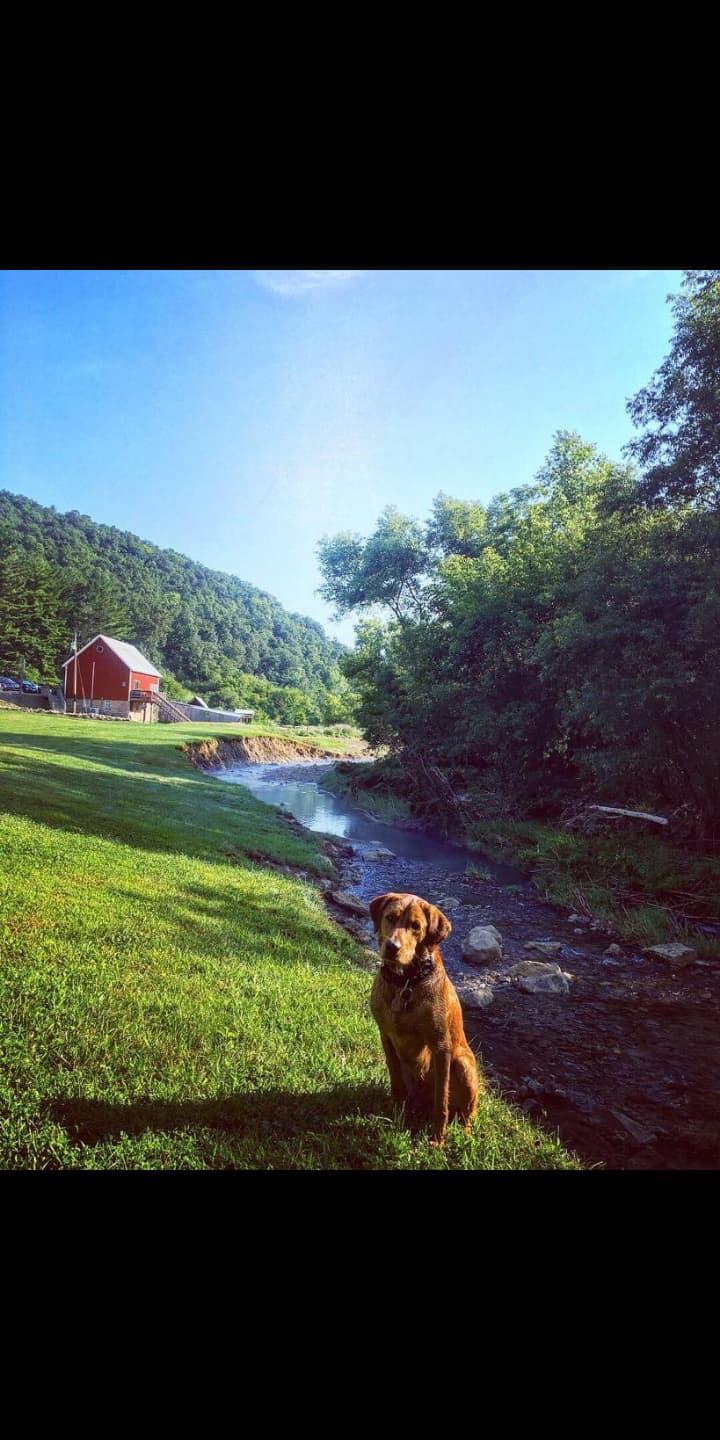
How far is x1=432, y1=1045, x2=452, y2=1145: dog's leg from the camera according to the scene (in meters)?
1.69

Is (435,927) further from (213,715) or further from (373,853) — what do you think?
(213,715)

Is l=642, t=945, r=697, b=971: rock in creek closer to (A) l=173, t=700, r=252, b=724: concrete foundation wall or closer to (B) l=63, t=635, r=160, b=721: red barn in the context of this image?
(A) l=173, t=700, r=252, b=724: concrete foundation wall

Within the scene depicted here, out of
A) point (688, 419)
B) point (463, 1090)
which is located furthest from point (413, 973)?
point (688, 419)

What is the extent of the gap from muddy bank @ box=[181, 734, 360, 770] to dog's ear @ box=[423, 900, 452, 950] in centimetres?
335

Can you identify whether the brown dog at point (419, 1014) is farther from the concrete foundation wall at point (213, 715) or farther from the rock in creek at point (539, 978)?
the concrete foundation wall at point (213, 715)

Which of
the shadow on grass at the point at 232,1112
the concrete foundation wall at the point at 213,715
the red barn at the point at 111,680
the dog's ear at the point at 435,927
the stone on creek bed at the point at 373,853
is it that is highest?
the red barn at the point at 111,680

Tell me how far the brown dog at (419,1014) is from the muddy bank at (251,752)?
130 inches

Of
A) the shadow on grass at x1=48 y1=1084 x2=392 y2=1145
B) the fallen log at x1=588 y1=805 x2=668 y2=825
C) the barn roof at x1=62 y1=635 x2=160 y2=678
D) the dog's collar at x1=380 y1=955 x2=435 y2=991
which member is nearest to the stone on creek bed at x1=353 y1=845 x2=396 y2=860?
the fallen log at x1=588 y1=805 x2=668 y2=825

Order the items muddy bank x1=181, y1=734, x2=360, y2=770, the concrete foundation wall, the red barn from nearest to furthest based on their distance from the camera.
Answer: the red barn → the concrete foundation wall → muddy bank x1=181, y1=734, x2=360, y2=770

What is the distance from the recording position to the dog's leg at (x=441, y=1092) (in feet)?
5.53

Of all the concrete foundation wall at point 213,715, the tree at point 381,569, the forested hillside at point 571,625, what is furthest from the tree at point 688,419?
the concrete foundation wall at point 213,715
